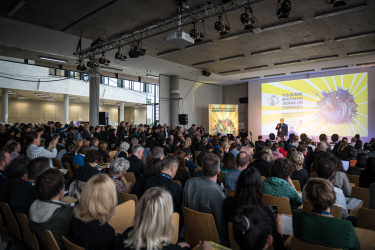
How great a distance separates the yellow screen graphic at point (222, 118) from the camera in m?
15.9

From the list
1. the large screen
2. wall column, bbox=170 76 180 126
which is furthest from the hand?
the large screen

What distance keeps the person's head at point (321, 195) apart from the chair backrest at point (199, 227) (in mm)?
843

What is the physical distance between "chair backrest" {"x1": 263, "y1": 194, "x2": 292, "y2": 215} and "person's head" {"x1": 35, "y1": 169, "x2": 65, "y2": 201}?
2.16 m

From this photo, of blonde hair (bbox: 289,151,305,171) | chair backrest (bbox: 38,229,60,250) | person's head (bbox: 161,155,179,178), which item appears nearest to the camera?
chair backrest (bbox: 38,229,60,250)

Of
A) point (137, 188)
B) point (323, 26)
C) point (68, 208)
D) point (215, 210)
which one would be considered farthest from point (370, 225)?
point (323, 26)

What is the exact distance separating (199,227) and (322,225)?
1.05 m

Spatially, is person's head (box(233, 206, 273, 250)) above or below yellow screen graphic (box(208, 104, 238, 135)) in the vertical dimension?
below

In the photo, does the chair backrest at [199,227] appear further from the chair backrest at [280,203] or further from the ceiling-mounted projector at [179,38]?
the ceiling-mounted projector at [179,38]

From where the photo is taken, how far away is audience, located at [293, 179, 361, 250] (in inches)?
64.7

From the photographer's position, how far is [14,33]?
8.01 m

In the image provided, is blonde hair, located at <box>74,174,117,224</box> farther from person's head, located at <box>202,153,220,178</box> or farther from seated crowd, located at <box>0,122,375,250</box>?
person's head, located at <box>202,153,220,178</box>

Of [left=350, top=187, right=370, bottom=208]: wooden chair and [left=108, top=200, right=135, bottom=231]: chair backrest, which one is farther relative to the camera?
[left=350, top=187, right=370, bottom=208]: wooden chair

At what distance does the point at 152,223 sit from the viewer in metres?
1.29

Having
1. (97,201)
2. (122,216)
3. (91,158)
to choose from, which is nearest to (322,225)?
(97,201)
